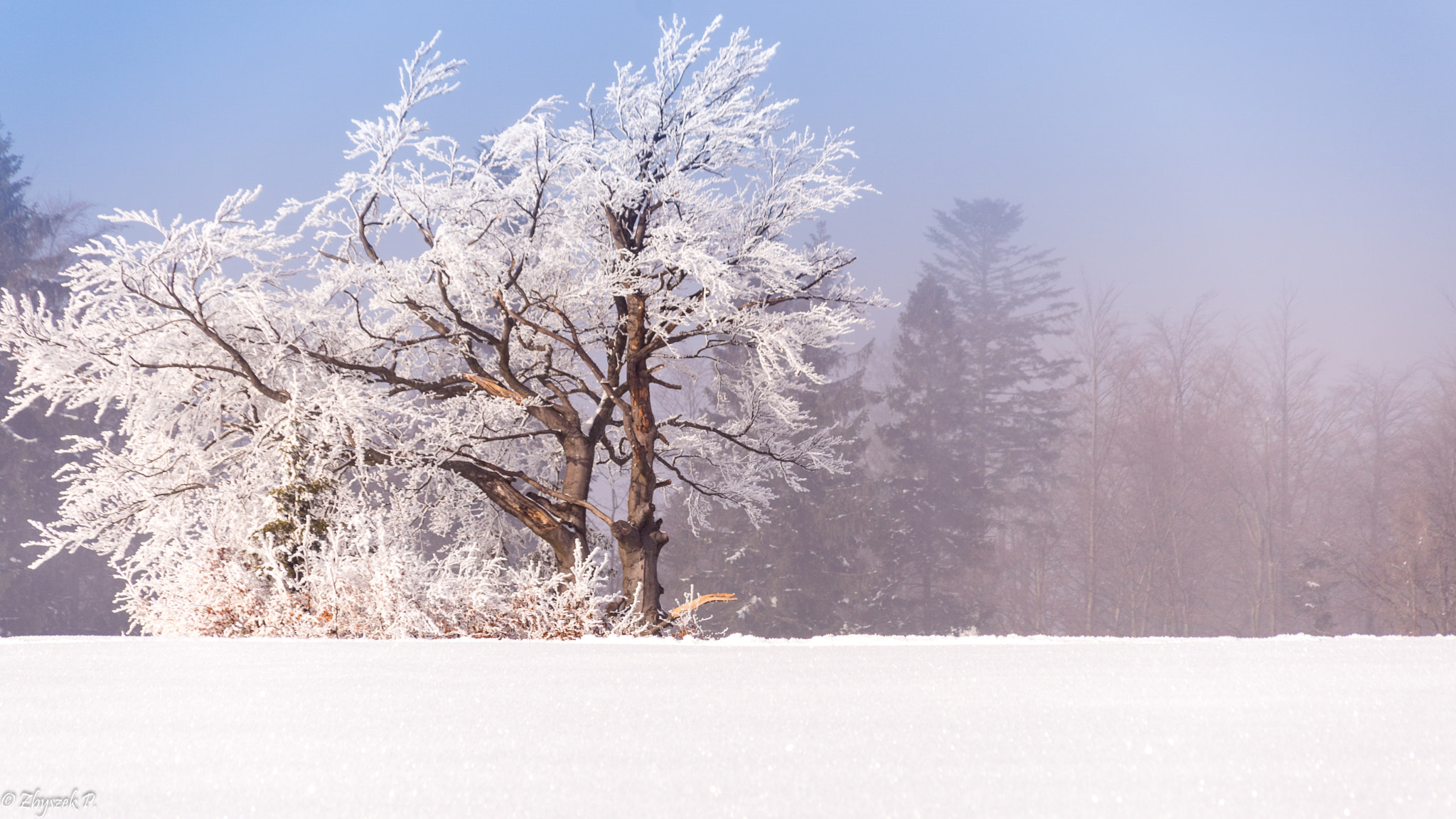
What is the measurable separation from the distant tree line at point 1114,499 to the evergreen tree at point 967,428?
3.4 inches

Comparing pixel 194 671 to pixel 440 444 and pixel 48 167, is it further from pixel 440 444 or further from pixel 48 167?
pixel 48 167

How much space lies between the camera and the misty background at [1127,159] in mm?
28078

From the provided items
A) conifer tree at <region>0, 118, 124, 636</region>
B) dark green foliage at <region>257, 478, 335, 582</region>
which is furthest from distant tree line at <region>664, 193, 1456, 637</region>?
dark green foliage at <region>257, 478, 335, 582</region>

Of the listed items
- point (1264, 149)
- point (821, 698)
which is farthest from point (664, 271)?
point (1264, 149)

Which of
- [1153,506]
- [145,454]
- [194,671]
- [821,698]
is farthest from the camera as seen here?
[1153,506]

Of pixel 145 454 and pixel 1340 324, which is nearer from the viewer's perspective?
pixel 145 454

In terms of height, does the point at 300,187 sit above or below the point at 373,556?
above

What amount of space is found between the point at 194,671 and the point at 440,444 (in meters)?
5.71

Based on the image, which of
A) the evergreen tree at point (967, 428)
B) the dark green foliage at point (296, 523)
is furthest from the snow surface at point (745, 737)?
the evergreen tree at point (967, 428)

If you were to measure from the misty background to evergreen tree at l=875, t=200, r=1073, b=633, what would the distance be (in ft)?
1.96

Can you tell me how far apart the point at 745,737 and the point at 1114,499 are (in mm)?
27074

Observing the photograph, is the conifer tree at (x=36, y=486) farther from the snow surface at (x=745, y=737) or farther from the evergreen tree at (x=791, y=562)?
the snow surface at (x=745, y=737)

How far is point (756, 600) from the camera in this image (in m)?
23.9

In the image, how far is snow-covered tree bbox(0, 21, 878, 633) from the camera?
342 inches
